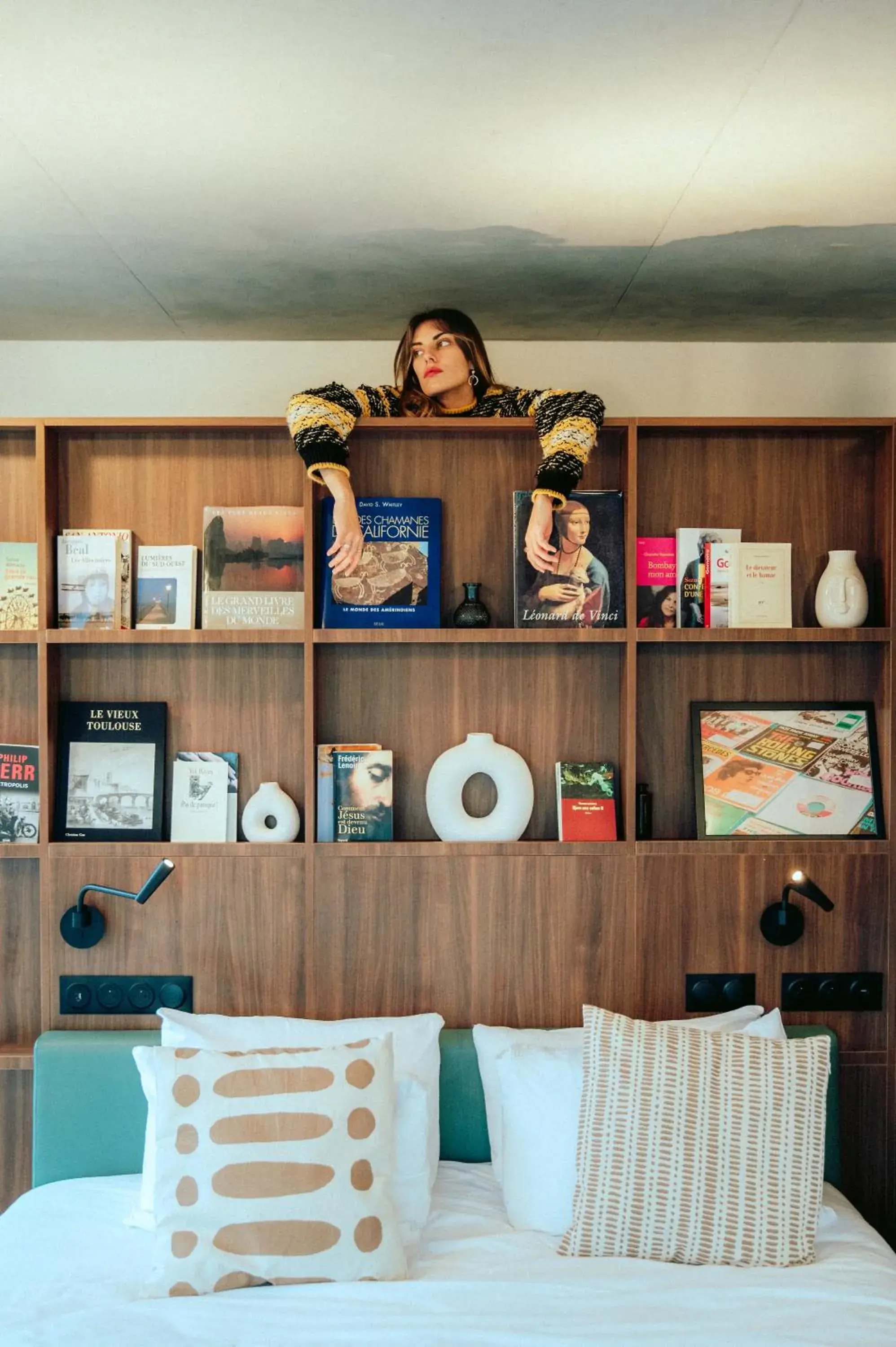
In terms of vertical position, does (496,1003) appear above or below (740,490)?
below

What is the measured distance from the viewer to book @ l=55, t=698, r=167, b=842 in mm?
2660

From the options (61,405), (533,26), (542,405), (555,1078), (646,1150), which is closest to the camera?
(533,26)

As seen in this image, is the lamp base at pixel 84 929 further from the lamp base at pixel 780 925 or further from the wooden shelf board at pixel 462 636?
the lamp base at pixel 780 925

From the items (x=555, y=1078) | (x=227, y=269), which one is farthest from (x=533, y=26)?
(x=555, y=1078)

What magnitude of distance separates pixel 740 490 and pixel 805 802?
0.81m

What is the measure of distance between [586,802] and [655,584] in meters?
0.58

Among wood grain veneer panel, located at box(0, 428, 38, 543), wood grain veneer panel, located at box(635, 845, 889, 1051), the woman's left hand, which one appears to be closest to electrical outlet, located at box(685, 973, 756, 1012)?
wood grain veneer panel, located at box(635, 845, 889, 1051)

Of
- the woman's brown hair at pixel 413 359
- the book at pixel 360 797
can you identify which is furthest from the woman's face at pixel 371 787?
the woman's brown hair at pixel 413 359

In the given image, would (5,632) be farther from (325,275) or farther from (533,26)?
(533,26)

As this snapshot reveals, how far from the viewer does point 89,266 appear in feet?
8.75

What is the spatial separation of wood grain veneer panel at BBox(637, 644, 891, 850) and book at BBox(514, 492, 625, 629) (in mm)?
193

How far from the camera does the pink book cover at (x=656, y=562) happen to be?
2664 millimetres

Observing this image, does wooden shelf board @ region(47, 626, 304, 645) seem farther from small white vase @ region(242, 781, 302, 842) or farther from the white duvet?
the white duvet

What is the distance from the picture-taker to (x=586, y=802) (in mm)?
2654
